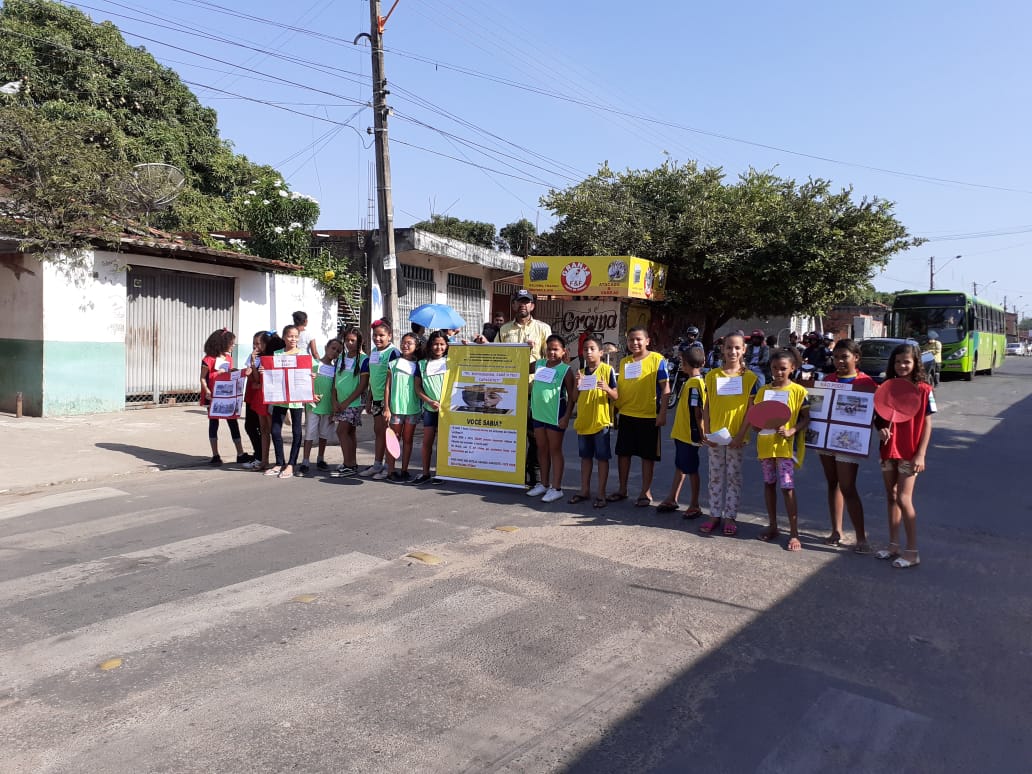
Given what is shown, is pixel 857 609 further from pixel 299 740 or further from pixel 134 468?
pixel 134 468

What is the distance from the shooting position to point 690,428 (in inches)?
271

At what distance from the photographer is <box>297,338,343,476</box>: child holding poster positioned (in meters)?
9.30

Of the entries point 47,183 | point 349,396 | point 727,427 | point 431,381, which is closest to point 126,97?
point 47,183

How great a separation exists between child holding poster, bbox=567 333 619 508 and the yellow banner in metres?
0.75

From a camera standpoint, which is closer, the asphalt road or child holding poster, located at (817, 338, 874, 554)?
the asphalt road

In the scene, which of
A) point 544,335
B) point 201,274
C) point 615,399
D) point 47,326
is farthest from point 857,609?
point 201,274

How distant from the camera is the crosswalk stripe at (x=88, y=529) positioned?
6.13 meters

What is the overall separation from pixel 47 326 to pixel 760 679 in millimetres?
12601

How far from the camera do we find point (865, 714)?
3482 mm

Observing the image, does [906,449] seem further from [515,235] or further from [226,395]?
[515,235]

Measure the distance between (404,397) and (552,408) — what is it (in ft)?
6.05

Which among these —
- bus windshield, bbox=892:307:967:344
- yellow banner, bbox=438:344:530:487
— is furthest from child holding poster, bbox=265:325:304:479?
bus windshield, bbox=892:307:967:344

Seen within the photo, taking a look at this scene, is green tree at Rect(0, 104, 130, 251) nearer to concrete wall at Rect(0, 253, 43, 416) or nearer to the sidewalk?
concrete wall at Rect(0, 253, 43, 416)

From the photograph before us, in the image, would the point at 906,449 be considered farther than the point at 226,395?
No
